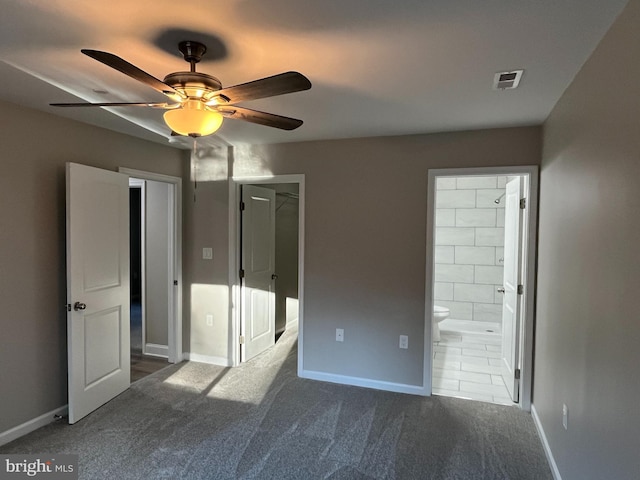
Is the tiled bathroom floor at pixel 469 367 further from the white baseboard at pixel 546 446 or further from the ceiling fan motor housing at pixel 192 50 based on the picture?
the ceiling fan motor housing at pixel 192 50

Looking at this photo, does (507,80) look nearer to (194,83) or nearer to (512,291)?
(194,83)

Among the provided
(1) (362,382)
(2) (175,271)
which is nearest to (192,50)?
(2) (175,271)

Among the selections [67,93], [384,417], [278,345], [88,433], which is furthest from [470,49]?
[278,345]

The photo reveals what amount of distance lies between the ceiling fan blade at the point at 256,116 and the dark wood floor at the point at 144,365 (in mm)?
2971

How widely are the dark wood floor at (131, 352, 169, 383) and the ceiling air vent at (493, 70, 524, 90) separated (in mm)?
3901

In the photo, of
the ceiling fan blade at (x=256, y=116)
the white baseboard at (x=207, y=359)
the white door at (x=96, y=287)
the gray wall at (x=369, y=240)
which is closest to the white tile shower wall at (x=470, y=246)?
the gray wall at (x=369, y=240)

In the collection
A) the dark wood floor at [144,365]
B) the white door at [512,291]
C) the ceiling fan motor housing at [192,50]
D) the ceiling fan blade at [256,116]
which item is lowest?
the dark wood floor at [144,365]

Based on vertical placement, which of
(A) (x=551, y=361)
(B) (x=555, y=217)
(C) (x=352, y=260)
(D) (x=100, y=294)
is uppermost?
(B) (x=555, y=217)

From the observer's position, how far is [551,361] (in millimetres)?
2496

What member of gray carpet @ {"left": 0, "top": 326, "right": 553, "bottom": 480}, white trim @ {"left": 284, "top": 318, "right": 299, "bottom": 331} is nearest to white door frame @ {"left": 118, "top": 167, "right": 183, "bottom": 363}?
gray carpet @ {"left": 0, "top": 326, "right": 553, "bottom": 480}

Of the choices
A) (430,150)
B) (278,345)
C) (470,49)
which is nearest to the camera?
(470,49)

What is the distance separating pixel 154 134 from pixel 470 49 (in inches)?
111

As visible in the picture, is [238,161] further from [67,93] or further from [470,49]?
[470,49]

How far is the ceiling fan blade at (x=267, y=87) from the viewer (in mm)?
1417
